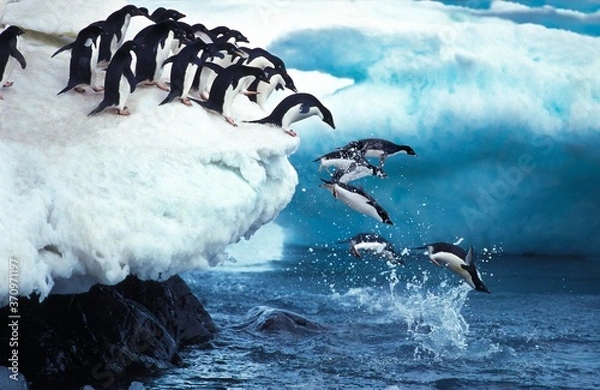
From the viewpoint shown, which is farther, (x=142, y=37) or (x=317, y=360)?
(x=317, y=360)

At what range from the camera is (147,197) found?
20.4 ft

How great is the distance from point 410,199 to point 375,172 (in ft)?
37.9

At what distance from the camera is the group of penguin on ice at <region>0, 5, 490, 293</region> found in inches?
265

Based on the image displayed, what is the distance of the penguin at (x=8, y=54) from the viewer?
662cm

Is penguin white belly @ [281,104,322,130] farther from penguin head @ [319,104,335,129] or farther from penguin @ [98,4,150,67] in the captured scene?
penguin @ [98,4,150,67]

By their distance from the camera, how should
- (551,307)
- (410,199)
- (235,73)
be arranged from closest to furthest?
(235,73)
(551,307)
(410,199)

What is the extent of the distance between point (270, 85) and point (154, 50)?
1.38m

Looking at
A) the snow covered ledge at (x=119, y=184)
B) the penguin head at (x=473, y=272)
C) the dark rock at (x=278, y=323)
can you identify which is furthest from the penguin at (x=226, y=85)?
the dark rock at (x=278, y=323)

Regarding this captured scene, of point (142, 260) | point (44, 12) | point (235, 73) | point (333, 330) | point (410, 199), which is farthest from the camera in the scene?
point (410, 199)

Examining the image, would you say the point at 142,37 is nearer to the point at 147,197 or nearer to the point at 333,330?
the point at 147,197

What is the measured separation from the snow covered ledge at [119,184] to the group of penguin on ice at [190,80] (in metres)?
0.13

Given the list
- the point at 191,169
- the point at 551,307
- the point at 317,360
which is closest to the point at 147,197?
the point at 191,169

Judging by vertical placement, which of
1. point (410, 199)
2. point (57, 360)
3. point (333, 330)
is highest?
point (57, 360)

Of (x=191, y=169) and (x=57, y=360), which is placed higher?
(x=191, y=169)
